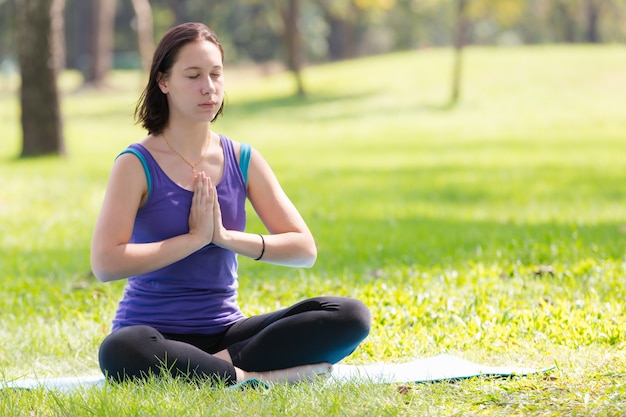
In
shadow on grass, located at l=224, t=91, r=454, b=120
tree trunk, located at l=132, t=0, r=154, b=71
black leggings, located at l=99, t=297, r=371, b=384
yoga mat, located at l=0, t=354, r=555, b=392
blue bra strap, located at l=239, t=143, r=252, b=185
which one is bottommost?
shadow on grass, located at l=224, t=91, r=454, b=120

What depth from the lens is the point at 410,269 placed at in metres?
7.23

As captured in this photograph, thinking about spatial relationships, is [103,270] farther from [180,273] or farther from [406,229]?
[406,229]

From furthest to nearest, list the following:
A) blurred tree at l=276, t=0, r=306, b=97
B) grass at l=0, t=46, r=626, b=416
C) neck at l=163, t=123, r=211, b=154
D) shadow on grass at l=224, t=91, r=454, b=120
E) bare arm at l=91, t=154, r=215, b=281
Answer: blurred tree at l=276, t=0, r=306, b=97 → shadow on grass at l=224, t=91, r=454, b=120 → neck at l=163, t=123, r=211, b=154 → bare arm at l=91, t=154, r=215, b=281 → grass at l=0, t=46, r=626, b=416

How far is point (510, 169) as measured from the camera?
15930 mm

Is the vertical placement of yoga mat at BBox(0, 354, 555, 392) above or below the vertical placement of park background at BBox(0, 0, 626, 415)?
above

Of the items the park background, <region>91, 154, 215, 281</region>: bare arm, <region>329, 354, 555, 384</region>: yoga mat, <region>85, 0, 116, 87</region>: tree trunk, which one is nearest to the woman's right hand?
<region>91, 154, 215, 281</region>: bare arm

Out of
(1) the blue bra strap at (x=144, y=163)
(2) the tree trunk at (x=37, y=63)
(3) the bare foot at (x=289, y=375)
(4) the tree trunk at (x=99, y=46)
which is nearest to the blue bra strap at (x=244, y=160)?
(1) the blue bra strap at (x=144, y=163)

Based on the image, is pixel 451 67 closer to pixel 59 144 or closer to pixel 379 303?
pixel 59 144

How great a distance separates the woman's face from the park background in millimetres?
1232

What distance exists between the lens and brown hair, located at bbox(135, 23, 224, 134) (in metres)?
4.39

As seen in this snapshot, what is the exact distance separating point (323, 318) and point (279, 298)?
216 centimetres

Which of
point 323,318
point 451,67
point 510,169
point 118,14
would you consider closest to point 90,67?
point 451,67

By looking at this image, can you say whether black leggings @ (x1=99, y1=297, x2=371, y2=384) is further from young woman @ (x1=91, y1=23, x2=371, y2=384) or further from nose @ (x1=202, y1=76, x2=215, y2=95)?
nose @ (x1=202, y1=76, x2=215, y2=95)

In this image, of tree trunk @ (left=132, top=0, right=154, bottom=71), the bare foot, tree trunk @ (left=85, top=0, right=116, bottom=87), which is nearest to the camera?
the bare foot
